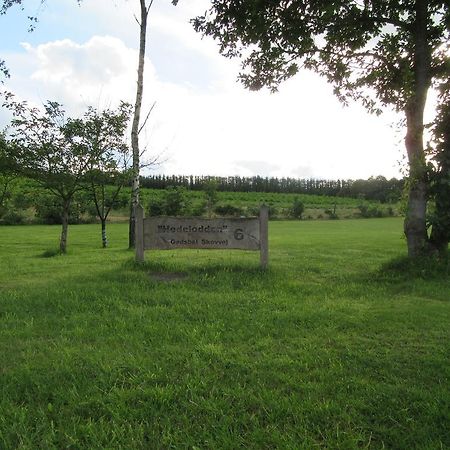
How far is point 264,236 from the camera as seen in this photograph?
32.6ft

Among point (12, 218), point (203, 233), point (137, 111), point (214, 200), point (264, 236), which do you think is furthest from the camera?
point (214, 200)

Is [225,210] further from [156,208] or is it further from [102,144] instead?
[102,144]

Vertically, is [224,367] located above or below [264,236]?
below

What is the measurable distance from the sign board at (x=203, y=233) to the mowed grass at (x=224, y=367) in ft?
7.15

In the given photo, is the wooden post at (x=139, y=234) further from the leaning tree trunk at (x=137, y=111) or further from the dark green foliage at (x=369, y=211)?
the dark green foliage at (x=369, y=211)

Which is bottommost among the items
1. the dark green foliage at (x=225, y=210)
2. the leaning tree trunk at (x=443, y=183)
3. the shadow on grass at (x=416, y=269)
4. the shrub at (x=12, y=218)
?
the shrub at (x=12, y=218)

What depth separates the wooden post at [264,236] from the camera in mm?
9781

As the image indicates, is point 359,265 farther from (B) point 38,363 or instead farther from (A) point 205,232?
(B) point 38,363

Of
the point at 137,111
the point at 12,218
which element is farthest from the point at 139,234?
the point at 12,218

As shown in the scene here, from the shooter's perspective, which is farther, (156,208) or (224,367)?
(156,208)

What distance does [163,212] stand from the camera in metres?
54.6

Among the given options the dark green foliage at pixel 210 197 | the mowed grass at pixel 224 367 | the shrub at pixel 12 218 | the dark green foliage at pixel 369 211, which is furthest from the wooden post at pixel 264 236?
the dark green foliage at pixel 369 211

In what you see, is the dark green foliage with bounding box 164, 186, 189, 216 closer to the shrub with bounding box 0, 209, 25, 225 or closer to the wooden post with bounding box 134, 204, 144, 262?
the shrub with bounding box 0, 209, 25, 225

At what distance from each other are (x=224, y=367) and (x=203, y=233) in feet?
19.3
